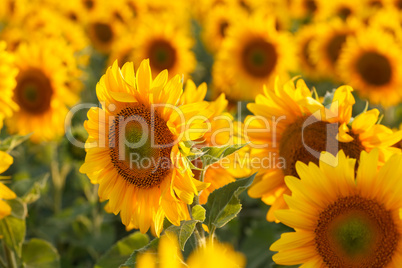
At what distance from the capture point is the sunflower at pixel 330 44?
430cm

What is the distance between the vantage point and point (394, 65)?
3.66 meters

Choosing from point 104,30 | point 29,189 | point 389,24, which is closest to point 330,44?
point 389,24

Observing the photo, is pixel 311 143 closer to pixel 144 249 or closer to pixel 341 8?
pixel 144 249

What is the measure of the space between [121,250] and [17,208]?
0.46 m

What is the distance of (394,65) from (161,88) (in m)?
2.85

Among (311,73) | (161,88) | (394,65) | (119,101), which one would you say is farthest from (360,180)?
(311,73)

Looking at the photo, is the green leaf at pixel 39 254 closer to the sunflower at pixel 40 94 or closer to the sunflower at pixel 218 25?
the sunflower at pixel 40 94

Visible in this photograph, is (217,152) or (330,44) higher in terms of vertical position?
(330,44)

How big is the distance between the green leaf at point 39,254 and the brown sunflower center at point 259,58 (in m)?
2.85

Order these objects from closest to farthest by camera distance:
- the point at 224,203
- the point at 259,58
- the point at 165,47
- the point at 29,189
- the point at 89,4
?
the point at 224,203 → the point at 29,189 → the point at 259,58 → the point at 165,47 → the point at 89,4

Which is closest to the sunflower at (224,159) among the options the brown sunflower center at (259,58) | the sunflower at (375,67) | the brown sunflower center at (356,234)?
the brown sunflower center at (356,234)

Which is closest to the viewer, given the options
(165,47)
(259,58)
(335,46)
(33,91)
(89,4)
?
(33,91)

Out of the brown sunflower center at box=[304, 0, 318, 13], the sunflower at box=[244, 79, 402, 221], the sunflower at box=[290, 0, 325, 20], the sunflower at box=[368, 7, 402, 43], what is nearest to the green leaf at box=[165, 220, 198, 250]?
the sunflower at box=[244, 79, 402, 221]

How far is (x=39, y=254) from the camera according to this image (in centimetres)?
224
